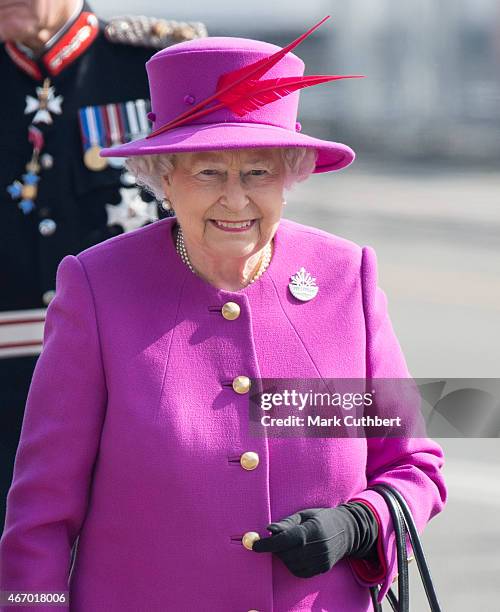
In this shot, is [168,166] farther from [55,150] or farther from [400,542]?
[55,150]

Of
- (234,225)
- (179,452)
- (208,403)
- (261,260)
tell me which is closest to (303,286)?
(261,260)

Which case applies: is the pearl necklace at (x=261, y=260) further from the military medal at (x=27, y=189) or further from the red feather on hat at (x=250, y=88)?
the military medal at (x=27, y=189)

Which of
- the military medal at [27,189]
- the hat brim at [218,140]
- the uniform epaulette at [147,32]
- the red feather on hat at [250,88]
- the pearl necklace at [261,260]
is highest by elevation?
the uniform epaulette at [147,32]

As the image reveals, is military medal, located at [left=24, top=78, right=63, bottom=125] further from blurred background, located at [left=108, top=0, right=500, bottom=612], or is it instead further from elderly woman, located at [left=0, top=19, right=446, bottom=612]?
blurred background, located at [left=108, top=0, right=500, bottom=612]

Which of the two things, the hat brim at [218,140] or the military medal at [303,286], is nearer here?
the hat brim at [218,140]

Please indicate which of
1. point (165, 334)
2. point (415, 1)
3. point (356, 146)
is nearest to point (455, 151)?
point (356, 146)

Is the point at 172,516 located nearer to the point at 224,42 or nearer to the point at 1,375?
the point at 224,42

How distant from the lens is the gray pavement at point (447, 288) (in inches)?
205

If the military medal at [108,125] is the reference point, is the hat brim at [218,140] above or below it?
below

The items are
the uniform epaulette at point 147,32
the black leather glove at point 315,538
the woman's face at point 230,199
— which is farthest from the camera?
the uniform epaulette at point 147,32

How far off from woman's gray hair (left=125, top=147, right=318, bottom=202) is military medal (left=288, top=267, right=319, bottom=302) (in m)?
0.18

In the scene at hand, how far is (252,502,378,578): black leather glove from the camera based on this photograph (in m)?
2.60

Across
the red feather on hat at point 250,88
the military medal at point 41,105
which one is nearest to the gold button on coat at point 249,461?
the red feather on hat at point 250,88

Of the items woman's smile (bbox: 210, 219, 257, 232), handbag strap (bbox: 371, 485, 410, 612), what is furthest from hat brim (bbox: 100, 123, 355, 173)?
handbag strap (bbox: 371, 485, 410, 612)
